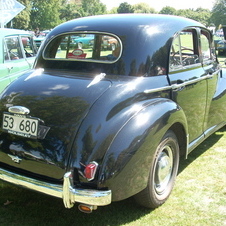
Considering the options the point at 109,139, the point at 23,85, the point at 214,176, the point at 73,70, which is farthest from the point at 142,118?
the point at 214,176

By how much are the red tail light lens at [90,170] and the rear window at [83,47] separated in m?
1.27

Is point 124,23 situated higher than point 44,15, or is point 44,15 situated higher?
point 124,23

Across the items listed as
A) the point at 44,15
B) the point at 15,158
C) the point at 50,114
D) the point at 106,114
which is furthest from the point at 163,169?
the point at 44,15

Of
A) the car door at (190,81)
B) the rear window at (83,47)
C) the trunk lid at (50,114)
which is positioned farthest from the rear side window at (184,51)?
the trunk lid at (50,114)

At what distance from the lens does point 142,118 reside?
2.57 metres

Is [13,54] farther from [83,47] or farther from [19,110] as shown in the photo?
[19,110]

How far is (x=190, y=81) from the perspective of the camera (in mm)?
3428

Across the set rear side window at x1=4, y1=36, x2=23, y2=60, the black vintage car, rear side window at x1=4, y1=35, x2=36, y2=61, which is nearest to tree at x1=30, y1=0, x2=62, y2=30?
rear side window at x1=4, y1=35, x2=36, y2=61

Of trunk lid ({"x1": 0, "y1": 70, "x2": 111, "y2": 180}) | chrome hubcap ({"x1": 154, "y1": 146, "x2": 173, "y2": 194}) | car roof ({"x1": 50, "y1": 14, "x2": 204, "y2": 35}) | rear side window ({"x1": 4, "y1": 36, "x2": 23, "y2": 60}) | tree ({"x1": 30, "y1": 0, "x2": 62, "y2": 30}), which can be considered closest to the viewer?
trunk lid ({"x1": 0, "y1": 70, "x2": 111, "y2": 180})

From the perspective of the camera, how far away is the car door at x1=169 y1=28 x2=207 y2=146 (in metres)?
3.27

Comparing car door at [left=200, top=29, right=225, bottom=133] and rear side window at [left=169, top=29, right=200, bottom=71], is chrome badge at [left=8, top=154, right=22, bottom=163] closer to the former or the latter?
rear side window at [left=169, top=29, right=200, bottom=71]

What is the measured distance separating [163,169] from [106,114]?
923mm

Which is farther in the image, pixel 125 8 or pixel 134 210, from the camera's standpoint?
pixel 125 8

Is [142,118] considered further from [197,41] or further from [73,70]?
[197,41]
